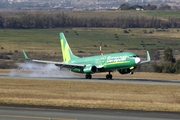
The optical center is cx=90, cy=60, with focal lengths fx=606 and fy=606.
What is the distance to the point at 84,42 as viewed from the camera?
171 m

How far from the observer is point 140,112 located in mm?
38156

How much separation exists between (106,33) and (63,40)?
118680mm

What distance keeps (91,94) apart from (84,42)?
11971 cm

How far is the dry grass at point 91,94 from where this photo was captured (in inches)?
1681

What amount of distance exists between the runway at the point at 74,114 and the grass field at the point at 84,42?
94.7 metres

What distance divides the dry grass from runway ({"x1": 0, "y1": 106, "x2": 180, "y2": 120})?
3.00 meters

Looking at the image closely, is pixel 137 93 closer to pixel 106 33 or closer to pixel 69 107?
pixel 69 107

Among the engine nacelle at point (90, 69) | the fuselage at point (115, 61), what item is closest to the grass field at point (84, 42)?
the fuselage at point (115, 61)

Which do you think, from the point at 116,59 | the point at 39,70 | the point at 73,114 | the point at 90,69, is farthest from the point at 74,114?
the point at 39,70

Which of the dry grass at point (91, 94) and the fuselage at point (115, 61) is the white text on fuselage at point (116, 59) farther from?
the dry grass at point (91, 94)

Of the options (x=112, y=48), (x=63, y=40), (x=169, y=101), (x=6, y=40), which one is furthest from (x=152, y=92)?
(x=6, y=40)

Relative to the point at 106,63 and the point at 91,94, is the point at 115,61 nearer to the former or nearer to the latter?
the point at 106,63

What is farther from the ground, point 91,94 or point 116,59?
point 91,94

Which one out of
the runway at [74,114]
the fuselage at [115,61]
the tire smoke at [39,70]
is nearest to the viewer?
the runway at [74,114]
